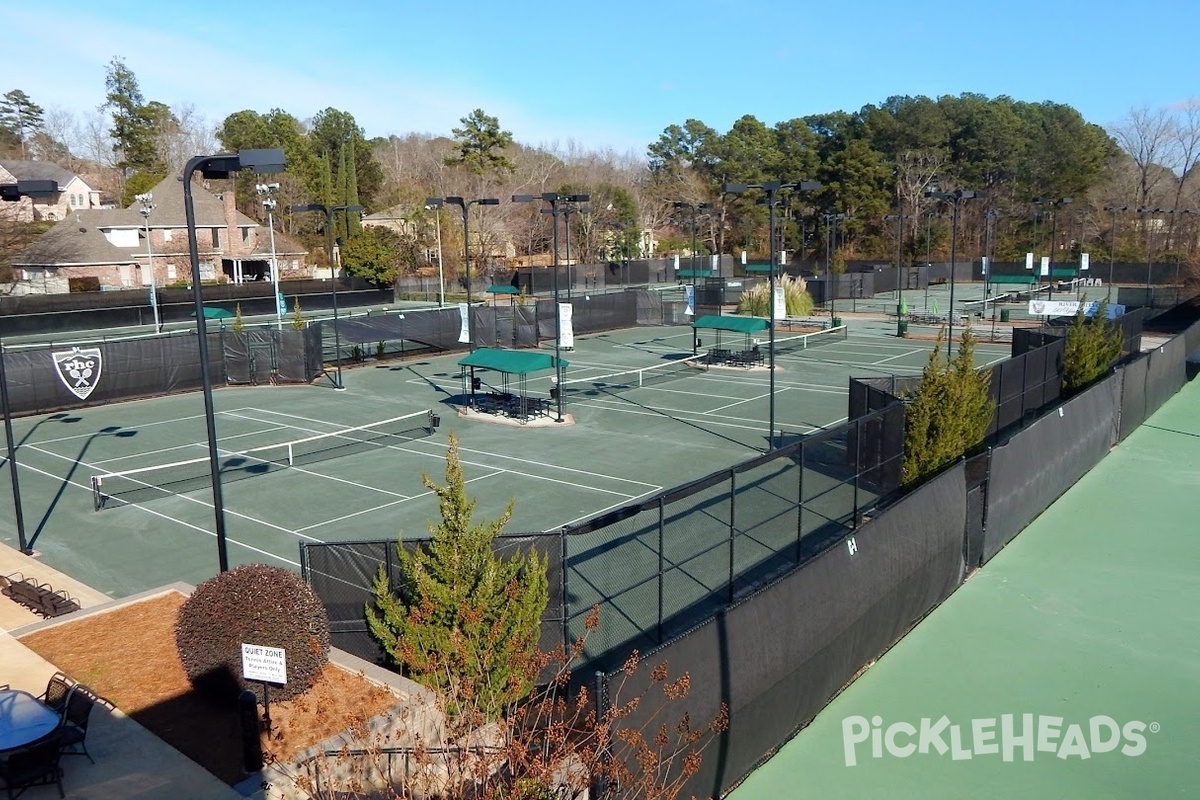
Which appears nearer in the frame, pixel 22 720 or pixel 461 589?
pixel 22 720

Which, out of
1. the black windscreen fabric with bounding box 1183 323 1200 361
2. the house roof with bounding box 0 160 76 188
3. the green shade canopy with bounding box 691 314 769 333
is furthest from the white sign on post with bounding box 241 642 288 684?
the house roof with bounding box 0 160 76 188

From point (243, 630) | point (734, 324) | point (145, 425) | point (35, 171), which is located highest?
point (35, 171)

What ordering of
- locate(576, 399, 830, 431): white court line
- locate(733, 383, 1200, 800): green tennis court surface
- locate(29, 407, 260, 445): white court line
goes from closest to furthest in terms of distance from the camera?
locate(733, 383, 1200, 800): green tennis court surface, locate(576, 399, 830, 431): white court line, locate(29, 407, 260, 445): white court line

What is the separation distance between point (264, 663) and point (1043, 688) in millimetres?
9342

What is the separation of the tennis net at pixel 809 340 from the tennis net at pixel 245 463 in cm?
2123

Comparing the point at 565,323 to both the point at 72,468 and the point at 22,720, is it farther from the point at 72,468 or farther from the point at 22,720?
the point at 22,720

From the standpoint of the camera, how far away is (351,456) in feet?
84.7

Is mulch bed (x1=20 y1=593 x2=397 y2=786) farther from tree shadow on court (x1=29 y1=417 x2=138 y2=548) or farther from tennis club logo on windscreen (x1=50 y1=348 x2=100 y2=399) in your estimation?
tennis club logo on windscreen (x1=50 y1=348 x2=100 y2=399)

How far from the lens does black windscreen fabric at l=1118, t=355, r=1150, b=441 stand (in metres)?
24.7

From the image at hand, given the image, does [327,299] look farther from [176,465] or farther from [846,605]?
[846,605]

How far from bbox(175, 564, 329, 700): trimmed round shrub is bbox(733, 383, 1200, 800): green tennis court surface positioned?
532cm

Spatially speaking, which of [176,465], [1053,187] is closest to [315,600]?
[176,465]

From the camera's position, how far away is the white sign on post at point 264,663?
9477mm

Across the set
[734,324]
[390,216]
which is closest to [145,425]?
[734,324]
